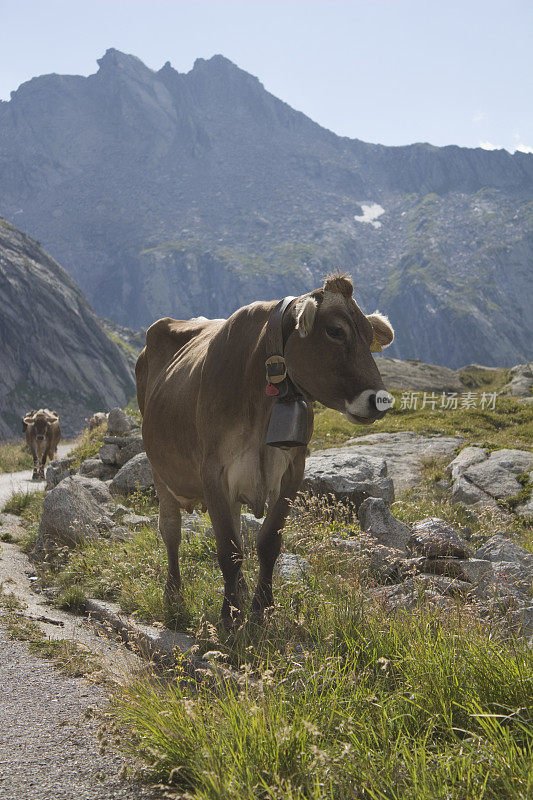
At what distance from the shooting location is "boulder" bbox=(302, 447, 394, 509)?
970cm

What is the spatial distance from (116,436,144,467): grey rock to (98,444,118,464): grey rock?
0.11 m

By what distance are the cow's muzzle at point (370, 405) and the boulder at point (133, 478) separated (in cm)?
845

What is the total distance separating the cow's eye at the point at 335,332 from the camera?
4.47 meters

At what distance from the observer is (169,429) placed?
6258mm

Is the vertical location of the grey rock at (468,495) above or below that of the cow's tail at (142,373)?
below

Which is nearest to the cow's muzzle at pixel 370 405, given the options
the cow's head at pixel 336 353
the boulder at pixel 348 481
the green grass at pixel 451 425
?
the cow's head at pixel 336 353

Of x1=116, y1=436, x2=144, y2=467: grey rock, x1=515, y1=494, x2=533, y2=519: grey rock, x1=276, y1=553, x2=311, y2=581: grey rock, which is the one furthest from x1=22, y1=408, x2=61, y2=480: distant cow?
x1=276, y1=553, x2=311, y2=581: grey rock

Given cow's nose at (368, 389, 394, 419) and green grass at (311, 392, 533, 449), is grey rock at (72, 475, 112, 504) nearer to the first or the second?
green grass at (311, 392, 533, 449)

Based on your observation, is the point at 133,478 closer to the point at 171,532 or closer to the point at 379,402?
the point at 171,532

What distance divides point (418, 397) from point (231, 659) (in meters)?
20.7

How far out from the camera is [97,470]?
14672 millimetres

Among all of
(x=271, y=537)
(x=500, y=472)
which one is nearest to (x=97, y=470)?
(x=500, y=472)

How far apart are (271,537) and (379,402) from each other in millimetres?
1654

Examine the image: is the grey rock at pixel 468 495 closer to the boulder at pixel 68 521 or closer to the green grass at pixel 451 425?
the green grass at pixel 451 425
